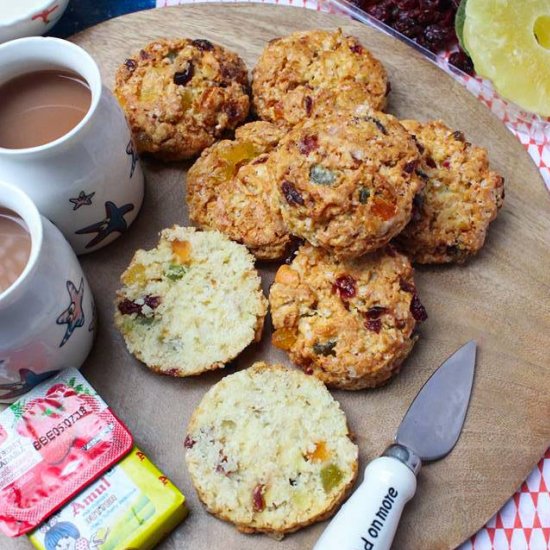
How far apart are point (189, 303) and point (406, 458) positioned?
824mm

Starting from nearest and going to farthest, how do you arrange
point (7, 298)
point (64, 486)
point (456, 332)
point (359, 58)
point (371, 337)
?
point (7, 298) → point (64, 486) → point (371, 337) → point (456, 332) → point (359, 58)

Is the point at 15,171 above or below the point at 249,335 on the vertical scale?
above

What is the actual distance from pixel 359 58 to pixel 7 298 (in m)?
1.50

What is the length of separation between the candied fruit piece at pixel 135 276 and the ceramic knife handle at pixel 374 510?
935 mm

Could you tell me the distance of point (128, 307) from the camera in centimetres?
238

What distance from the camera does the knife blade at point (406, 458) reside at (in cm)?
199

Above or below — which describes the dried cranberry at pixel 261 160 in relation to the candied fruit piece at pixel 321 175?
below

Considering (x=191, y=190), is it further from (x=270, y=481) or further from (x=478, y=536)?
(x=478, y=536)

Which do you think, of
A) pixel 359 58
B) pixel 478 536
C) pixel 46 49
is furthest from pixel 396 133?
pixel 478 536

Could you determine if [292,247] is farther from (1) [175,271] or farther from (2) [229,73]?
(2) [229,73]

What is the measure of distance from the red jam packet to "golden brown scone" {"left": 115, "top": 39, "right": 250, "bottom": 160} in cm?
91

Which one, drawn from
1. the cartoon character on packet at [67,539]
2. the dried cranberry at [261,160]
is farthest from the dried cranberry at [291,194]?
the cartoon character on packet at [67,539]

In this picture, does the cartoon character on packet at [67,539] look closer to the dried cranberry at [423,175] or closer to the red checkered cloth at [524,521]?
the red checkered cloth at [524,521]

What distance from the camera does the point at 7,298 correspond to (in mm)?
1909
